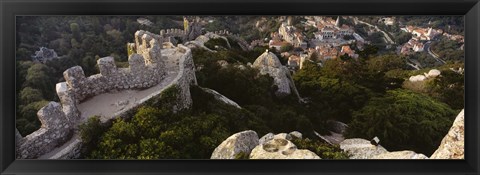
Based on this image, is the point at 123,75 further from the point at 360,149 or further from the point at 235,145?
the point at 360,149

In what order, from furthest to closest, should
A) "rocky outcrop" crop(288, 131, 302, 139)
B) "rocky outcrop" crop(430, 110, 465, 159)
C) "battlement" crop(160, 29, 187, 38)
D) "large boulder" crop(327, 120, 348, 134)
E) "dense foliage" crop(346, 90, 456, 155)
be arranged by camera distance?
"battlement" crop(160, 29, 187, 38)
"large boulder" crop(327, 120, 348, 134)
"dense foliage" crop(346, 90, 456, 155)
"rocky outcrop" crop(288, 131, 302, 139)
"rocky outcrop" crop(430, 110, 465, 159)

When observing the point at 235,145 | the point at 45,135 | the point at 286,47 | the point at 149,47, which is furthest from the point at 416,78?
the point at 45,135

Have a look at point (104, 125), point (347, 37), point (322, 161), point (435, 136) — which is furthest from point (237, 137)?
point (435, 136)

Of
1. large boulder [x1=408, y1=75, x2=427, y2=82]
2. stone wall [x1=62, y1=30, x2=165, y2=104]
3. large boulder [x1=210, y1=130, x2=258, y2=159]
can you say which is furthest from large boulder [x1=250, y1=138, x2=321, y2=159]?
large boulder [x1=408, y1=75, x2=427, y2=82]

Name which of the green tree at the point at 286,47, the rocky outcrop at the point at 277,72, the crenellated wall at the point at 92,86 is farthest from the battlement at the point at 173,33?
the green tree at the point at 286,47

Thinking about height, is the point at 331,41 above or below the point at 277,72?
above

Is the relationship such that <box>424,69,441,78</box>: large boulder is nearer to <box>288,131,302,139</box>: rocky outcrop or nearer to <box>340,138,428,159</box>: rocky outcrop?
<box>340,138,428,159</box>: rocky outcrop
